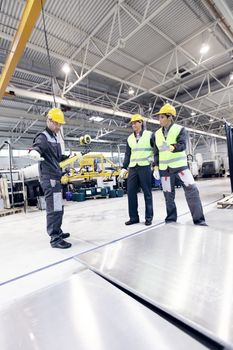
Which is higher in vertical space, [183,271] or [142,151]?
[142,151]

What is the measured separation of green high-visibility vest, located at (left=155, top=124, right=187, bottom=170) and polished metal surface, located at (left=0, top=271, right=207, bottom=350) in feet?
6.40

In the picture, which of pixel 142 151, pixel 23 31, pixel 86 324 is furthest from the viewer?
pixel 23 31

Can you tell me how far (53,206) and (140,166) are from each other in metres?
1.43

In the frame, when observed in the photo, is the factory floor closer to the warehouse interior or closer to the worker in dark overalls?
the warehouse interior

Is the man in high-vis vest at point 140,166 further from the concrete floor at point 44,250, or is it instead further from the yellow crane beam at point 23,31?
the yellow crane beam at point 23,31

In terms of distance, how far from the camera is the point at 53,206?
8.14 feet

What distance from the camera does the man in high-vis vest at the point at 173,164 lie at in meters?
2.80

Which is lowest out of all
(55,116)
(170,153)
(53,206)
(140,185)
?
(53,206)

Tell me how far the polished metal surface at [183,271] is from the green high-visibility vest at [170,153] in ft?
3.06

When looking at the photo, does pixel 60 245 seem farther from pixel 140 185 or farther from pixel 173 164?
pixel 173 164

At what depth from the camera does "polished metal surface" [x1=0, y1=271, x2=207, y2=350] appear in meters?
0.90

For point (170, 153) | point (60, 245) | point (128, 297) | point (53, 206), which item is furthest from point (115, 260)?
point (170, 153)

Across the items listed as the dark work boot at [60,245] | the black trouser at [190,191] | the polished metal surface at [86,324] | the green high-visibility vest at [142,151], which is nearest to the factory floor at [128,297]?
the polished metal surface at [86,324]

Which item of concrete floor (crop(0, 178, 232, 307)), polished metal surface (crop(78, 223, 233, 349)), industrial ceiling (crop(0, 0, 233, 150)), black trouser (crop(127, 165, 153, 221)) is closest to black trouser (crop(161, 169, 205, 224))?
concrete floor (crop(0, 178, 232, 307))
